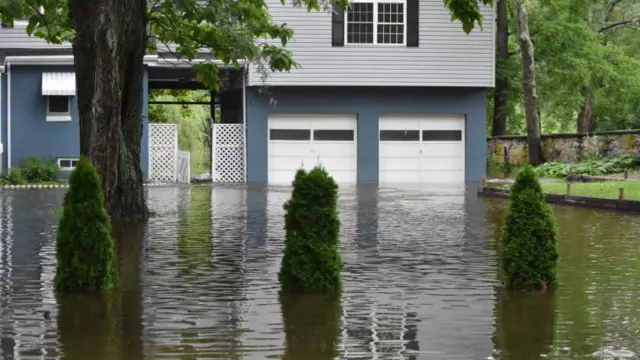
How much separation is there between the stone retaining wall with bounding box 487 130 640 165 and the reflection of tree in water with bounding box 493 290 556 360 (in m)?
27.7

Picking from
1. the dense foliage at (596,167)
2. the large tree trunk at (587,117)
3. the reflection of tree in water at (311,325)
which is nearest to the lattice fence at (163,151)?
the dense foliage at (596,167)

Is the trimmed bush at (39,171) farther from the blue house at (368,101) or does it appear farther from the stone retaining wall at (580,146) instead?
the stone retaining wall at (580,146)

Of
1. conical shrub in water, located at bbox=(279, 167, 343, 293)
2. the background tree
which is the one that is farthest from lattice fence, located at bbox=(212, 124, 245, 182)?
conical shrub in water, located at bbox=(279, 167, 343, 293)

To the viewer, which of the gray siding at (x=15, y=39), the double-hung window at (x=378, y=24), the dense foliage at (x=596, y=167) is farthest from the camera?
the double-hung window at (x=378, y=24)

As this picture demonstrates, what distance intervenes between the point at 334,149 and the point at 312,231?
2966cm

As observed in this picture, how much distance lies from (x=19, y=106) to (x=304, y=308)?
94.0 ft

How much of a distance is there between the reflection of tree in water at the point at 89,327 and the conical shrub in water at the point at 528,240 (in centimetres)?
365

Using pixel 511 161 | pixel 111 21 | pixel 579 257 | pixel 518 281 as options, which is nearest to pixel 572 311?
pixel 518 281

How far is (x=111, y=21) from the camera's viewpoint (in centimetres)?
1795

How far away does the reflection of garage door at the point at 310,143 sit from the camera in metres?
39.7

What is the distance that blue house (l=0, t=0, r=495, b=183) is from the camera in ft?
128

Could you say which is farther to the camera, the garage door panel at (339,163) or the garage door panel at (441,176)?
the garage door panel at (441,176)

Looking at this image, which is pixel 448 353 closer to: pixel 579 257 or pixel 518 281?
pixel 518 281

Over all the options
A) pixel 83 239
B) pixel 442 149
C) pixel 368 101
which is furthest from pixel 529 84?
pixel 83 239
